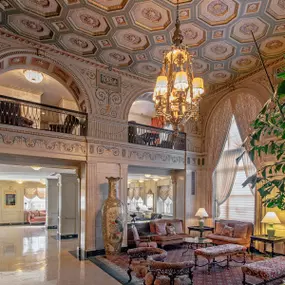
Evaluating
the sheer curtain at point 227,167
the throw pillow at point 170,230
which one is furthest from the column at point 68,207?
the sheer curtain at point 227,167

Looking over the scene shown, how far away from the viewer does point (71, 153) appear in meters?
7.99

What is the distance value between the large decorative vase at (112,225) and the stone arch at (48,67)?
2928 millimetres

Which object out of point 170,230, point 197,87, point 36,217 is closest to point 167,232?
point 170,230

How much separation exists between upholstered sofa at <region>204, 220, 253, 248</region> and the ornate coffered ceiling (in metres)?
5.04

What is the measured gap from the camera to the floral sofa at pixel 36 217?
727 inches

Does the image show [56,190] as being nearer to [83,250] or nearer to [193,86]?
[83,250]

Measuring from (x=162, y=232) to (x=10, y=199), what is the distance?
13612 millimetres

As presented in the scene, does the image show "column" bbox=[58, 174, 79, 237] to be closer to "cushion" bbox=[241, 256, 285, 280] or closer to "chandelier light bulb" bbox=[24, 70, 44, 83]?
"chandelier light bulb" bbox=[24, 70, 44, 83]

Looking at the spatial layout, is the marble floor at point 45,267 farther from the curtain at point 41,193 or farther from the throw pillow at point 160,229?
the curtain at point 41,193

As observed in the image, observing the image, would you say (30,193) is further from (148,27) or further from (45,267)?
(148,27)

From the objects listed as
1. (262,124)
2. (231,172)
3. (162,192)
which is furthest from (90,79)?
(162,192)

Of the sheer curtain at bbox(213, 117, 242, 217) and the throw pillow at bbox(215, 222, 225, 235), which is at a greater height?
the sheer curtain at bbox(213, 117, 242, 217)

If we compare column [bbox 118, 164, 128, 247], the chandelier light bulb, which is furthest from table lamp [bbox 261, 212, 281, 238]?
the chandelier light bulb

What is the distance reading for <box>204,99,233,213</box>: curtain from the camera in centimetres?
997
